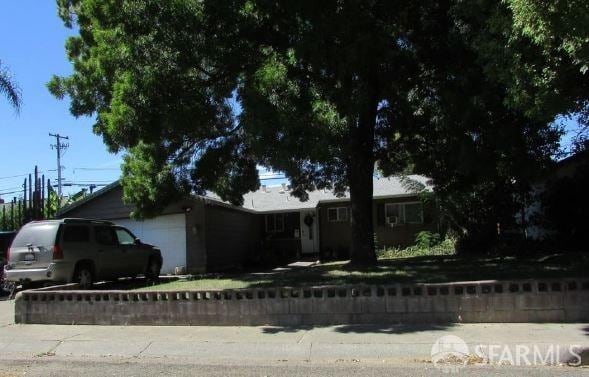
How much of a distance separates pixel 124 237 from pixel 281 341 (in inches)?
343

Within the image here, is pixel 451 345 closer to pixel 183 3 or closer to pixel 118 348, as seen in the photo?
pixel 118 348

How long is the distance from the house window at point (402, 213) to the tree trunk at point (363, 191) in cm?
1201

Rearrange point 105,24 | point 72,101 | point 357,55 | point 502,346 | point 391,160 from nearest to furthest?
point 502,346 < point 357,55 < point 105,24 < point 72,101 < point 391,160

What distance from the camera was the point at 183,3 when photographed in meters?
11.8

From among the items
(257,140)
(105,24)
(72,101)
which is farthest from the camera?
(72,101)

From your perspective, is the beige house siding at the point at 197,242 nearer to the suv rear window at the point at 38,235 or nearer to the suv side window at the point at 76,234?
the suv side window at the point at 76,234

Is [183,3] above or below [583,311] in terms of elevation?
above

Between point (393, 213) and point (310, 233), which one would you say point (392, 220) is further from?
point (310, 233)

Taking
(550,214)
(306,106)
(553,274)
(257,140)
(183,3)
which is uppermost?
(183,3)

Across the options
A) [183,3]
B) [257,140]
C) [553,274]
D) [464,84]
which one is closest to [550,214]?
[553,274]

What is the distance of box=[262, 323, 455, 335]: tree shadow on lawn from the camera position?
896cm

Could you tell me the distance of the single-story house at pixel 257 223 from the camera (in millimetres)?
21516

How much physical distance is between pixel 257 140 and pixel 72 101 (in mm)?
6805

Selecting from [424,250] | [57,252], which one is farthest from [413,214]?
[57,252]
